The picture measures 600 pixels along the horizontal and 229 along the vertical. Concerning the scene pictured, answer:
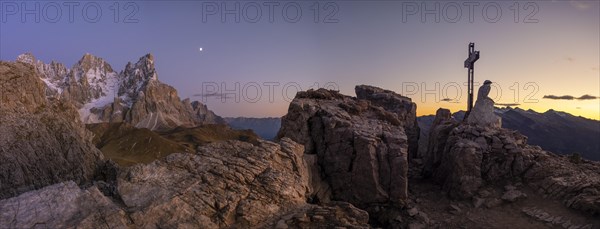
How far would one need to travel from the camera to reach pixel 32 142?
2353cm

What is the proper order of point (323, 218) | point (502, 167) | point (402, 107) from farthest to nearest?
point (402, 107)
point (502, 167)
point (323, 218)

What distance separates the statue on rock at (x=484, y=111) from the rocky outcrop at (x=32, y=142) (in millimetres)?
32809

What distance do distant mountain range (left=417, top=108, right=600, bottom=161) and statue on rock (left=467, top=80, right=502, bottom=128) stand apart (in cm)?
13977

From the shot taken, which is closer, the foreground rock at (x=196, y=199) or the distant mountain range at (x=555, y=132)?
the foreground rock at (x=196, y=199)

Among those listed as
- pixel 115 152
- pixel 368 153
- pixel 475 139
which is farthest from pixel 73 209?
pixel 115 152

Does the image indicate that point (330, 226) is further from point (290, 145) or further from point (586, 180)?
point (586, 180)

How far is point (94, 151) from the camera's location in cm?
2831

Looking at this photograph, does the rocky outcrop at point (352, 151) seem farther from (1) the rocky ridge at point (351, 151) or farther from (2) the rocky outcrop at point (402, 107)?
(2) the rocky outcrop at point (402, 107)

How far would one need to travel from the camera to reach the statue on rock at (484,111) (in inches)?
1474

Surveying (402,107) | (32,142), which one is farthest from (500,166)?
(32,142)

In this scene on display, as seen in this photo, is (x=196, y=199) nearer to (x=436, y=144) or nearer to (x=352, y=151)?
(x=352, y=151)

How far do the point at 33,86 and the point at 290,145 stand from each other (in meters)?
17.7

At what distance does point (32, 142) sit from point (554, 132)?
20509cm

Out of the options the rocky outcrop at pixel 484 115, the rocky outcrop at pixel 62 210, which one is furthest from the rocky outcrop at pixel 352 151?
the rocky outcrop at pixel 62 210
